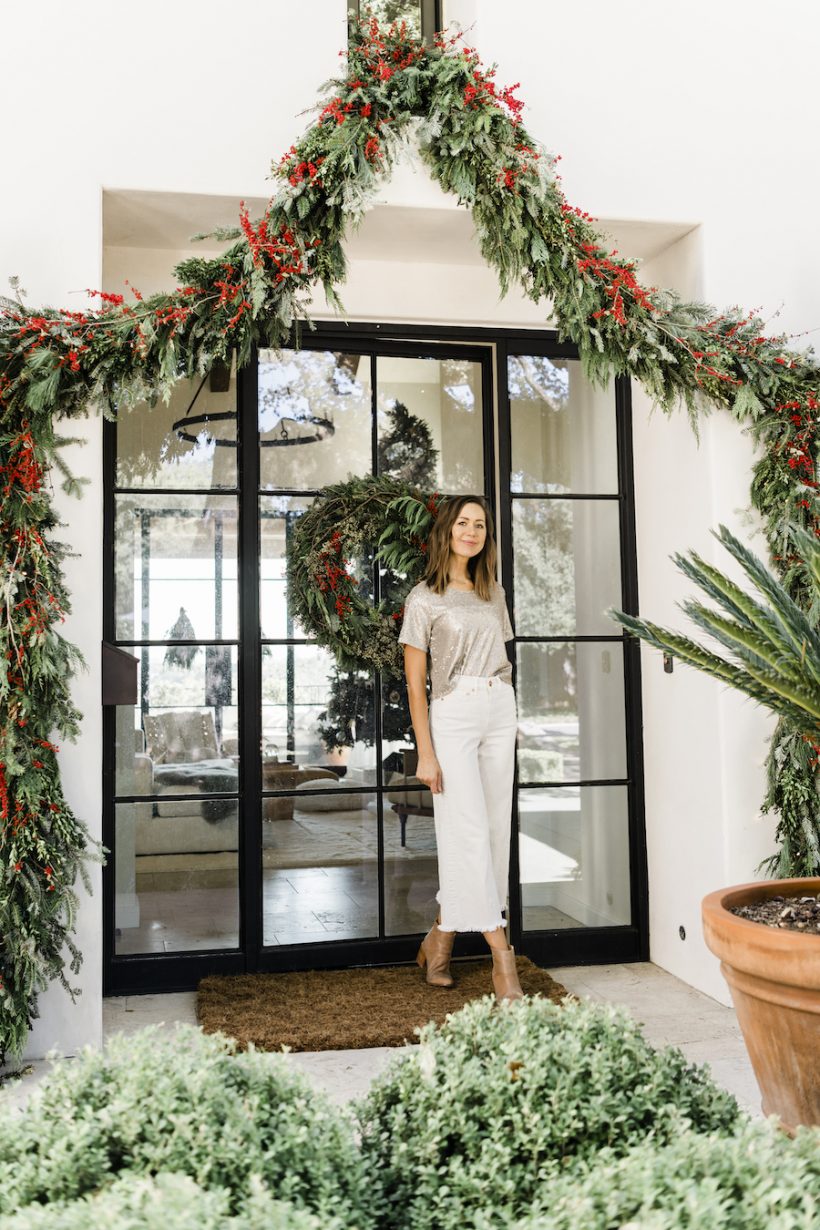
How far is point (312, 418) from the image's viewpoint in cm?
429

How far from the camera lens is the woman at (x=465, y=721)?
144 inches

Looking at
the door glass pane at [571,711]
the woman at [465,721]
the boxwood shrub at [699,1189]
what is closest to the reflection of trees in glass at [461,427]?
the woman at [465,721]

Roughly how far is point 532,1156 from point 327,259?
2639 mm

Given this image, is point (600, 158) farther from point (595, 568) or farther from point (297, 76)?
point (595, 568)

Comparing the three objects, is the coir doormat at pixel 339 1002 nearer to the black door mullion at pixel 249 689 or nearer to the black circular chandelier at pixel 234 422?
the black door mullion at pixel 249 689

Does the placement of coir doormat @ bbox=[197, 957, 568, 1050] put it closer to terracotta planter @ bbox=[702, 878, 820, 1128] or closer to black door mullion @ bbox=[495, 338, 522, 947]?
black door mullion @ bbox=[495, 338, 522, 947]

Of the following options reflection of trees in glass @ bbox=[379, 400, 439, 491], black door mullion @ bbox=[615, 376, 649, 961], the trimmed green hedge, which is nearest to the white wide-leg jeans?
black door mullion @ bbox=[615, 376, 649, 961]

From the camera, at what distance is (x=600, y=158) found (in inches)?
151

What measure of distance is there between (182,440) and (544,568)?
1.53 metres

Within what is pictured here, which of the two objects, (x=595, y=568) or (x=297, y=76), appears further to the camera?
(x=595, y=568)

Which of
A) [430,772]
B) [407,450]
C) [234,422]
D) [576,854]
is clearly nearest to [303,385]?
[234,422]

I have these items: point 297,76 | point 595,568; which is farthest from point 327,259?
point 595,568

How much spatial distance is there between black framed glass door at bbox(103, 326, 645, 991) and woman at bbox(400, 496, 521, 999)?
48 centimetres

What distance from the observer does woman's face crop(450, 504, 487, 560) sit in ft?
12.5
